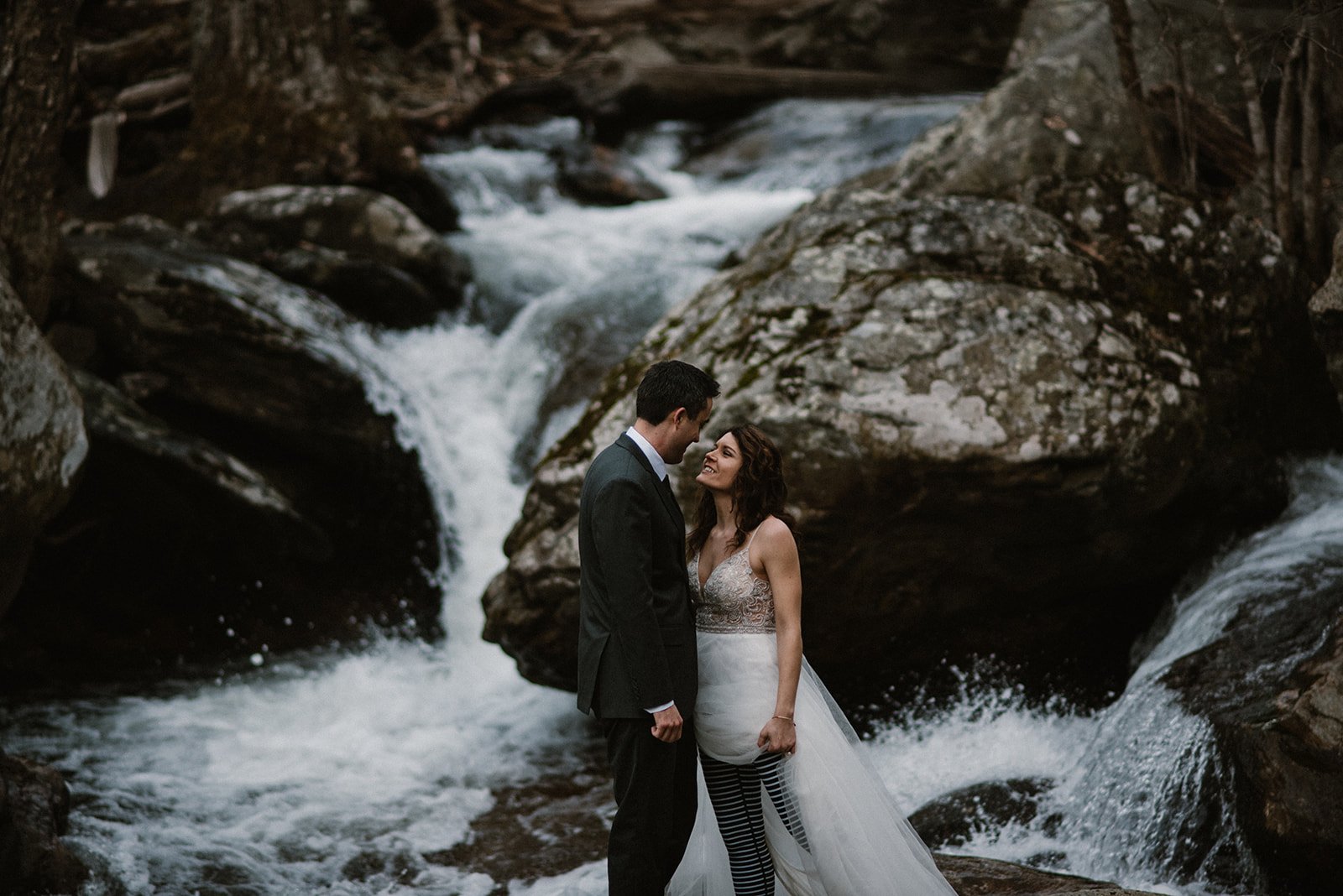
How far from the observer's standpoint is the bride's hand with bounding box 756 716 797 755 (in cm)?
334

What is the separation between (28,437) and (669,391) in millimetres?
3584

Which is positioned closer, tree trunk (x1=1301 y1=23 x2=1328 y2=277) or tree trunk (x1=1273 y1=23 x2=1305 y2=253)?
tree trunk (x1=1301 y1=23 x2=1328 y2=277)

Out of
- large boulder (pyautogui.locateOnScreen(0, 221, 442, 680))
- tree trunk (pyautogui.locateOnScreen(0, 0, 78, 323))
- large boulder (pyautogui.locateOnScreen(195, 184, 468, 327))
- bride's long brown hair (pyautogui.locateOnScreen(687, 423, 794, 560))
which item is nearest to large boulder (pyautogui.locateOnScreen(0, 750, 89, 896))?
large boulder (pyautogui.locateOnScreen(0, 221, 442, 680))

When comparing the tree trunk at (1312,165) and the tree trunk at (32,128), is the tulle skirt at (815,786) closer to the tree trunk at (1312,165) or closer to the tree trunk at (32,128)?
the tree trunk at (1312,165)

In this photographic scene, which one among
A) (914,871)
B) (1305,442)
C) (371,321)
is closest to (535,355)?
(371,321)

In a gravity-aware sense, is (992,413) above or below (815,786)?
above

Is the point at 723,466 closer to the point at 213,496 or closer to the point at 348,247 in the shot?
the point at 213,496

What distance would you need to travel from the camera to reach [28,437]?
5.18 m

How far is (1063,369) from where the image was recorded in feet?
17.1

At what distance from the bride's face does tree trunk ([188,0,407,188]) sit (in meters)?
8.64

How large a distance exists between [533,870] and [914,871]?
6.73 feet

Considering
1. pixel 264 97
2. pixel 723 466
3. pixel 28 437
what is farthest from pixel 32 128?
pixel 723 466

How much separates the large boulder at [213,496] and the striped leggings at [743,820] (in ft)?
15.3

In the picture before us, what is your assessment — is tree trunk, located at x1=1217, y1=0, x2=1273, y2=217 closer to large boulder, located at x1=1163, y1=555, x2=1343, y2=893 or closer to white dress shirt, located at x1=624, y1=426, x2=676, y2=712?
large boulder, located at x1=1163, y1=555, x2=1343, y2=893
